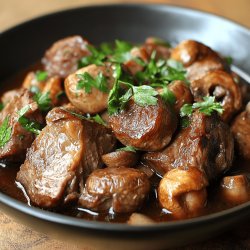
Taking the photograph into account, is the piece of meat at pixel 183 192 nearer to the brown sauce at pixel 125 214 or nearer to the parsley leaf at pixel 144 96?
the brown sauce at pixel 125 214

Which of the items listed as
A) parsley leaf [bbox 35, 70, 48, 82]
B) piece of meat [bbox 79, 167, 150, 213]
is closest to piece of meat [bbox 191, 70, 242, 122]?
piece of meat [bbox 79, 167, 150, 213]

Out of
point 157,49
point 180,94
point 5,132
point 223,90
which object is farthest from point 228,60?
point 5,132

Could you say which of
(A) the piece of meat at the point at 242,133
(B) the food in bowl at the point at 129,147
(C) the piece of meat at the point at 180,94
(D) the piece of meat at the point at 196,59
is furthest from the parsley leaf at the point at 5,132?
(A) the piece of meat at the point at 242,133

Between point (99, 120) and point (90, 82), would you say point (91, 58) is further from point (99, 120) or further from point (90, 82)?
point (99, 120)

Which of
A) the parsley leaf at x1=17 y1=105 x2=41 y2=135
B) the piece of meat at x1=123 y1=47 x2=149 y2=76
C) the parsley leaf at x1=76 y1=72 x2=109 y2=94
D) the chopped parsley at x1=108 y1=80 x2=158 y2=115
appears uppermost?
the chopped parsley at x1=108 y1=80 x2=158 y2=115

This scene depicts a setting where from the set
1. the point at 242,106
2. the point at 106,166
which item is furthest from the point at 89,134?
the point at 242,106

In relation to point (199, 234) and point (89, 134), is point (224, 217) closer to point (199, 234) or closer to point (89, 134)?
point (199, 234)

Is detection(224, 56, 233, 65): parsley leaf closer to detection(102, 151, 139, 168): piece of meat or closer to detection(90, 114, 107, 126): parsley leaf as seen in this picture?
detection(90, 114, 107, 126): parsley leaf
